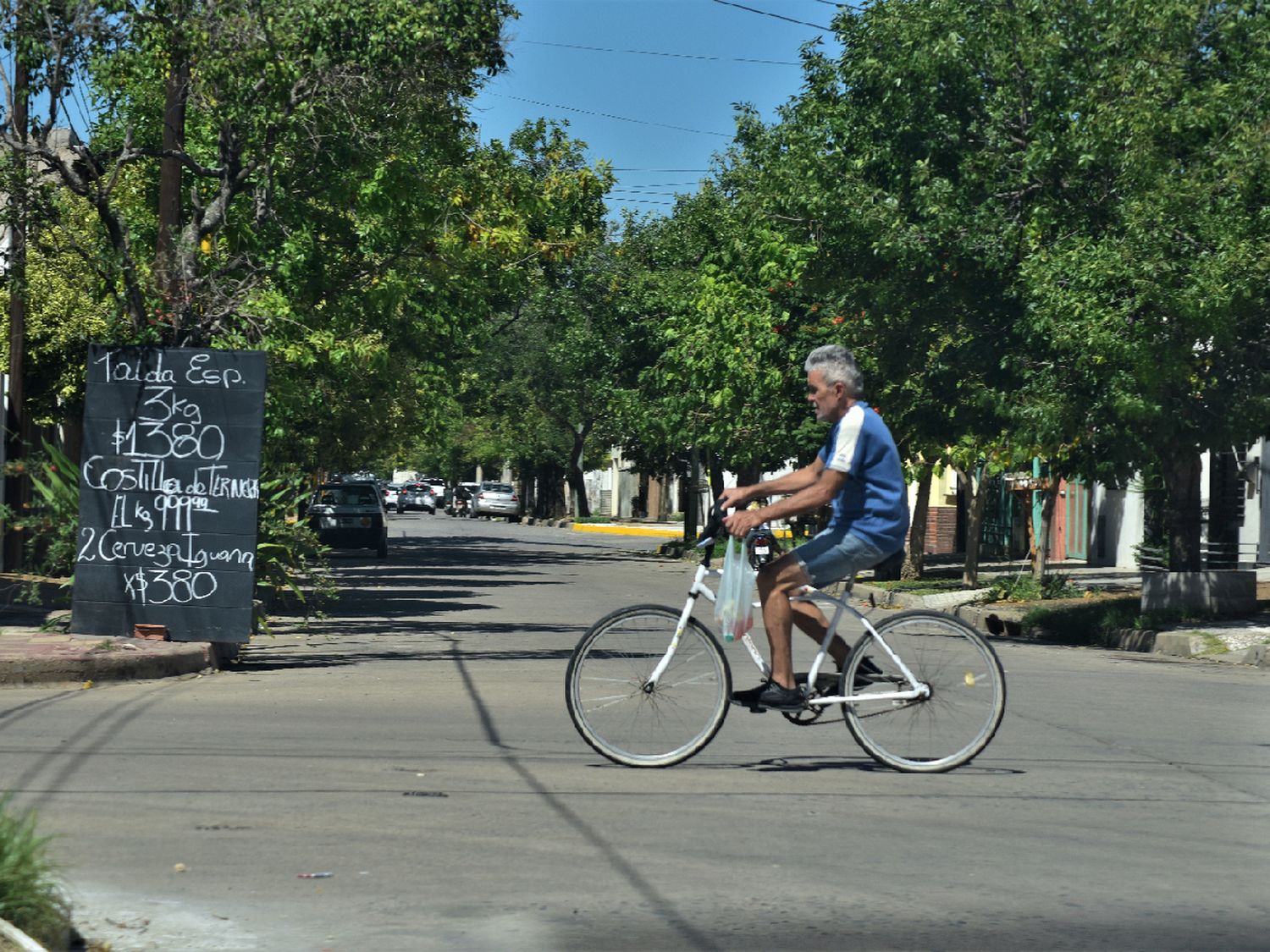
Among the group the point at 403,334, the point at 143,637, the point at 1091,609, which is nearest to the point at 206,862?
the point at 143,637

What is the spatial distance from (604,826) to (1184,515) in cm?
1446

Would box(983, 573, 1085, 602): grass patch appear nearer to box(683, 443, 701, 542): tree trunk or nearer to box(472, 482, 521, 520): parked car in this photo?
box(683, 443, 701, 542): tree trunk

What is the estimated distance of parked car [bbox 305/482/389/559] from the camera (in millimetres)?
33656

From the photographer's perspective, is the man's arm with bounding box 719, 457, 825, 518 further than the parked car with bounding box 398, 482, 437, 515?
No

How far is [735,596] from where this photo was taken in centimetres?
726

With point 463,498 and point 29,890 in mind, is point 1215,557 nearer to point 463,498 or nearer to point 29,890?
point 29,890

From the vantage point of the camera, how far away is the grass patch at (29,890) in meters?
4.11

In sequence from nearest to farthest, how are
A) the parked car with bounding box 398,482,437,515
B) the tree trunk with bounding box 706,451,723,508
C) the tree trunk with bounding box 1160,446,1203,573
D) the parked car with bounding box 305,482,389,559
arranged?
the tree trunk with bounding box 1160,446,1203,573
the parked car with bounding box 305,482,389,559
the tree trunk with bounding box 706,451,723,508
the parked car with bounding box 398,482,437,515

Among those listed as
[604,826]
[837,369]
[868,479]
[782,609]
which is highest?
[837,369]

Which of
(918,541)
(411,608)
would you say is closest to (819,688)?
(411,608)

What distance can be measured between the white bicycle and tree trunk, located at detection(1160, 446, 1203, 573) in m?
12.2

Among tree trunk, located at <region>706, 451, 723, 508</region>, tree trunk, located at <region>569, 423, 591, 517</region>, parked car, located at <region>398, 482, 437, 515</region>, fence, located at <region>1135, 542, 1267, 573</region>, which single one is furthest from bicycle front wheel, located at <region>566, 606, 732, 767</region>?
parked car, located at <region>398, 482, 437, 515</region>

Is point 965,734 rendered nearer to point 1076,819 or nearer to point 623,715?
point 1076,819

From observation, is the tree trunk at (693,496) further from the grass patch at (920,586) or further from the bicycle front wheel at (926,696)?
the bicycle front wheel at (926,696)
